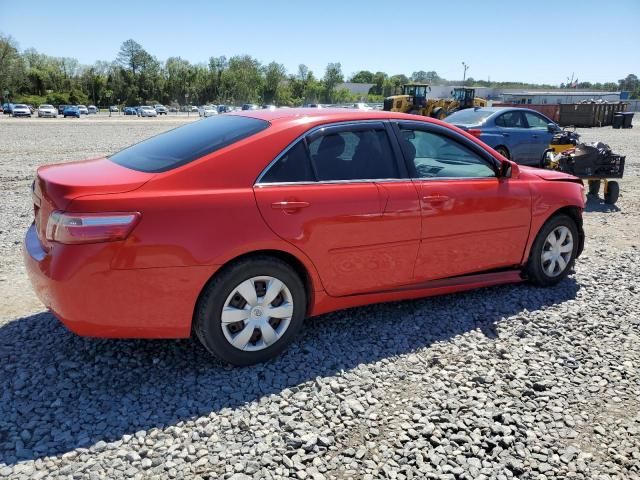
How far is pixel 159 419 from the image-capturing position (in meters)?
2.82

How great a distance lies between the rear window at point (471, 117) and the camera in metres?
11.5

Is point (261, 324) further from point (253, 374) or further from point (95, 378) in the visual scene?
point (95, 378)

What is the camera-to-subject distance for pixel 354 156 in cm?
372

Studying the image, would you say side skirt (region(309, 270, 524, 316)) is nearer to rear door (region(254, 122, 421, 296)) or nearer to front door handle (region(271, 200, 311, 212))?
rear door (region(254, 122, 421, 296))

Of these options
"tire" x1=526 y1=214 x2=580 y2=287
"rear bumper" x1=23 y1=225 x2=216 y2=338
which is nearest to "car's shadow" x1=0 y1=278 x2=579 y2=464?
"rear bumper" x1=23 y1=225 x2=216 y2=338

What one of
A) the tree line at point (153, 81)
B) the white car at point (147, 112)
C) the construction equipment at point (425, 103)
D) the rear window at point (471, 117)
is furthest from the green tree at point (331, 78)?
the rear window at point (471, 117)

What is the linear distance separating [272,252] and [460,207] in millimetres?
1659

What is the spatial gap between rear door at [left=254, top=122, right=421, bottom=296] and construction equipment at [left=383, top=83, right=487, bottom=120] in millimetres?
27316

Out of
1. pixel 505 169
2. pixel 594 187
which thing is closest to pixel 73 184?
pixel 505 169

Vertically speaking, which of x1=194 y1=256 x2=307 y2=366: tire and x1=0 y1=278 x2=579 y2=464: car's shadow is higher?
x1=194 y1=256 x2=307 y2=366: tire

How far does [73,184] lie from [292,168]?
135cm

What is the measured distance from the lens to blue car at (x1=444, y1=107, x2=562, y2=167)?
1130 cm

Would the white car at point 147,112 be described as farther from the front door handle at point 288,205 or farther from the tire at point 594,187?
the front door handle at point 288,205

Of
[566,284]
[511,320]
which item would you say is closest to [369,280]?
[511,320]
